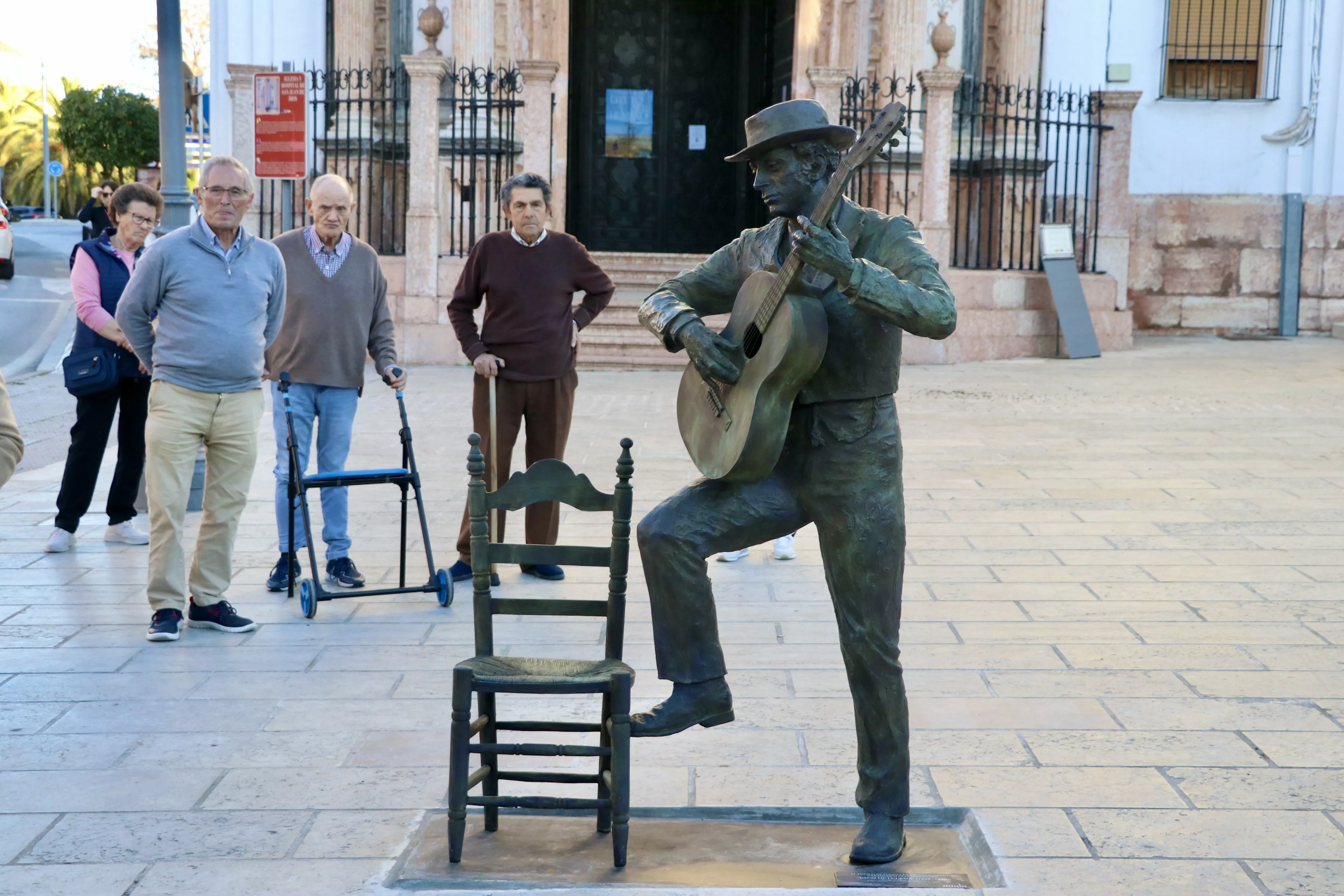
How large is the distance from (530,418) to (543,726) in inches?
134

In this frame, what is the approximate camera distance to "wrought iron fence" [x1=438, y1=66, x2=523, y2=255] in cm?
1664

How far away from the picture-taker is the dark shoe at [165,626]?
20.1ft

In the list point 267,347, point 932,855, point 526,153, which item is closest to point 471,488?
point 932,855

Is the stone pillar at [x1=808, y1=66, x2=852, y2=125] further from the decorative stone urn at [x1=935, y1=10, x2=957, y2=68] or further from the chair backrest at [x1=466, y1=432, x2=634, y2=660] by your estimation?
the chair backrest at [x1=466, y1=432, x2=634, y2=660]

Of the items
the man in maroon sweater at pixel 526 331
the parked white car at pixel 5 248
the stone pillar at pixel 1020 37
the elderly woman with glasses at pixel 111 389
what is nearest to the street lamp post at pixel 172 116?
the elderly woman with glasses at pixel 111 389

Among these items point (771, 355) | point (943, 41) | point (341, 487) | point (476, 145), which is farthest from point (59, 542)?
point (943, 41)

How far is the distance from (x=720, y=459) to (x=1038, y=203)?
16089mm

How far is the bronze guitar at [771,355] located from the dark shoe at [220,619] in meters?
3.14

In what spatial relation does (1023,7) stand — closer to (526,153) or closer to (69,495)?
(526,153)

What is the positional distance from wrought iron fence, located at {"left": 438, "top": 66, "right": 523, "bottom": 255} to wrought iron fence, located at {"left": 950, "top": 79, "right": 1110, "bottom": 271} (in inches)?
221

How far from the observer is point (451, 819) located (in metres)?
3.85

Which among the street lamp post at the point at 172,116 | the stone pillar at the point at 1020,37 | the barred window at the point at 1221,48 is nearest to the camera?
the street lamp post at the point at 172,116

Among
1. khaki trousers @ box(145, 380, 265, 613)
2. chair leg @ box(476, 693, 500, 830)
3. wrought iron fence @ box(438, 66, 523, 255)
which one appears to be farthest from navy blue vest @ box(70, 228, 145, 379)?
wrought iron fence @ box(438, 66, 523, 255)

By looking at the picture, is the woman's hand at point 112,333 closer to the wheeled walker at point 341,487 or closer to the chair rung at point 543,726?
the wheeled walker at point 341,487
